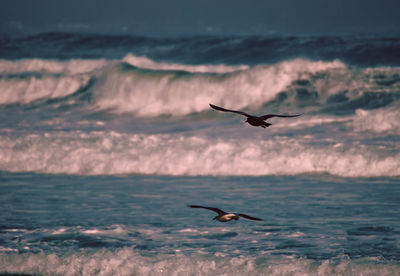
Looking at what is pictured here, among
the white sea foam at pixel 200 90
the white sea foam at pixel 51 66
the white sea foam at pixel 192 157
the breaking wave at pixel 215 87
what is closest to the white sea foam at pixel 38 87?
the breaking wave at pixel 215 87

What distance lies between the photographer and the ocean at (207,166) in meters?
7.68

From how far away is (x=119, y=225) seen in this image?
9.02m

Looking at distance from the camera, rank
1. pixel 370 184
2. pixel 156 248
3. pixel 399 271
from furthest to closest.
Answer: pixel 370 184 < pixel 156 248 < pixel 399 271

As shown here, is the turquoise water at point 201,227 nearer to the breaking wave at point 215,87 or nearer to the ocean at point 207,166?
the ocean at point 207,166

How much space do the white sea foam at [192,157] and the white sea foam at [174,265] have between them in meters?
5.39

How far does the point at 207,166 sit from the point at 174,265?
618cm

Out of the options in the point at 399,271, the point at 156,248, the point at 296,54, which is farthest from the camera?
the point at 296,54

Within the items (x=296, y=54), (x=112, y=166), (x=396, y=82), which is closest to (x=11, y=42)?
(x=296, y=54)

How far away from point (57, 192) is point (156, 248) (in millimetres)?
3959

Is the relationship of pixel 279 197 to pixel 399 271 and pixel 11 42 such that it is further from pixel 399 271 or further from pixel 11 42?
pixel 11 42

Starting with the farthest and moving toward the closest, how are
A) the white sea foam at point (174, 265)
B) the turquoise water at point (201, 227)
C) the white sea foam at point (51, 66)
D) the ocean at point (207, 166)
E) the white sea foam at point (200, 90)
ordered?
the white sea foam at point (51, 66) → the white sea foam at point (200, 90) → the ocean at point (207, 166) → the turquoise water at point (201, 227) → the white sea foam at point (174, 265)

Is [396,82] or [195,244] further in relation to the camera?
[396,82]

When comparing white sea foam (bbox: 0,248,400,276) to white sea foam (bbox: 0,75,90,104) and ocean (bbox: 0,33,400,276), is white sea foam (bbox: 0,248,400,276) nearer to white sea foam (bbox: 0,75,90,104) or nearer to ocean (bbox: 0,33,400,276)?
ocean (bbox: 0,33,400,276)

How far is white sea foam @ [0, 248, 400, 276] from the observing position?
6980mm
